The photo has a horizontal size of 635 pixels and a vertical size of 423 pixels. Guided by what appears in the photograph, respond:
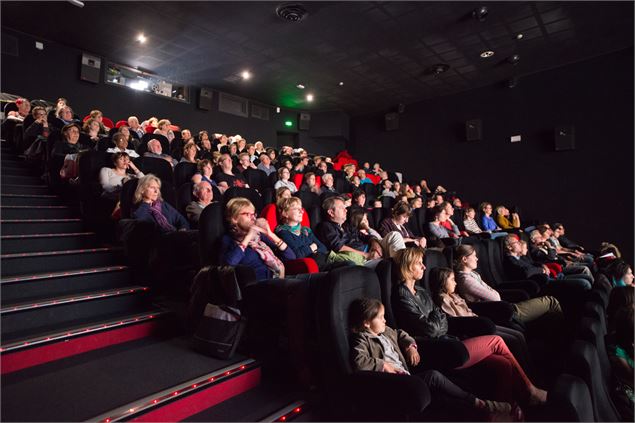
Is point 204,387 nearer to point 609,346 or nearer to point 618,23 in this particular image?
point 609,346

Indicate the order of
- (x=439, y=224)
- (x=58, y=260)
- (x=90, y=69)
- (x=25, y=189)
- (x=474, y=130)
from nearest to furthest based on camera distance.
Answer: (x=58, y=260) → (x=25, y=189) → (x=439, y=224) → (x=90, y=69) → (x=474, y=130)

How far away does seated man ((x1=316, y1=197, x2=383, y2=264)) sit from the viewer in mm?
2176

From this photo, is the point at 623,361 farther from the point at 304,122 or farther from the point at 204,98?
the point at 304,122

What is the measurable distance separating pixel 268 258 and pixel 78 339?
80 centimetres

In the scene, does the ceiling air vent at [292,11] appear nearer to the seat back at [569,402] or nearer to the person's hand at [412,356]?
the person's hand at [412,356]

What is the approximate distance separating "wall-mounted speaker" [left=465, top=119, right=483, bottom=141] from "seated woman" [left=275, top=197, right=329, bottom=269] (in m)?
5.04

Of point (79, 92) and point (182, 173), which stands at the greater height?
point (79, 92)

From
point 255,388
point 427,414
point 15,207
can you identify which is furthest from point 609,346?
point 15,207

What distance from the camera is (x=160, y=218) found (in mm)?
2016

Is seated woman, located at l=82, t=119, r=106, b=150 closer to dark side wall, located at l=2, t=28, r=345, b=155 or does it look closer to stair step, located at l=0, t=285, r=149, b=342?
stair step, located at l=0, t=285, r=149, b=342

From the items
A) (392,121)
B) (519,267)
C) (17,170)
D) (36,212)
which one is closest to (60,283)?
(36,212)

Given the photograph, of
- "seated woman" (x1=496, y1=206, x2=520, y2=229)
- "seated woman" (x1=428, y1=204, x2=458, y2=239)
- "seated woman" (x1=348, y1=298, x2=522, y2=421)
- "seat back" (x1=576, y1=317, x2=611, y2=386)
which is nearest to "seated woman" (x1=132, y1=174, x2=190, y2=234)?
"seated woman" (x1=348, y1=298, x2=522, y2=421)

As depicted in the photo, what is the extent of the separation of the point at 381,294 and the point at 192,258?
1100 millimetres

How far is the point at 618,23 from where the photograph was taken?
4012mm
